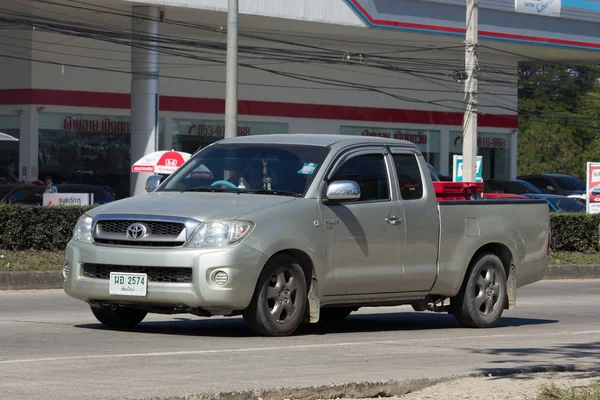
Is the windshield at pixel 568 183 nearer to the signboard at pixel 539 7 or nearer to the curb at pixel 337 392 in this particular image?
the signboard at pixel 539 7

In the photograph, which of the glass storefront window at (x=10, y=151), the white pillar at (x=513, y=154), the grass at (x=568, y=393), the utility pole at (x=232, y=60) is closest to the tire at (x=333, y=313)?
the grass at (x=568, y=393)

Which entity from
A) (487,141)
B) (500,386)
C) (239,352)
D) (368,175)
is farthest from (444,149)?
(500,386)

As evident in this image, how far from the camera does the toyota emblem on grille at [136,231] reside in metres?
9.94

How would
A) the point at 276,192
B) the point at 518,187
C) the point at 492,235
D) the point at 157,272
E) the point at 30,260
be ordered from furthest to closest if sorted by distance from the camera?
the point at 518,187
the point at 30,260
the point at 492,235
the point at 276,192
the point at 157,272

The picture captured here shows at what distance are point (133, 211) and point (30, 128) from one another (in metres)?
32.0

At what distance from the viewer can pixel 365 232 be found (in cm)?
1095

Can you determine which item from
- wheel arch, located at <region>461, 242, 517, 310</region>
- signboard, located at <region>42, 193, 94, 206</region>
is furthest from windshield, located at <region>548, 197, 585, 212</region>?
wheel arch, located at <region>461, 242, 517, 310</region>

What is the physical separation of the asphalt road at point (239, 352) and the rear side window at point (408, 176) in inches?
52.4

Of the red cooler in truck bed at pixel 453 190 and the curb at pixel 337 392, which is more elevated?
the red cooler in truck bed at pixel 453 190

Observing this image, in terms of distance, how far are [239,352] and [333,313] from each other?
11.0ft

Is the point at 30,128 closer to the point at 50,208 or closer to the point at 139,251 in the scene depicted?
the point at 50,208

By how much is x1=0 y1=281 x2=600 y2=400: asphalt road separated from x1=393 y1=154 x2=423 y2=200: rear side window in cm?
133

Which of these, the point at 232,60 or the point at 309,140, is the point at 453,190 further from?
the point at 232,60

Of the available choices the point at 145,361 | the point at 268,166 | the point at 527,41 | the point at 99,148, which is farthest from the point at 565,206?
the point at 145,361
